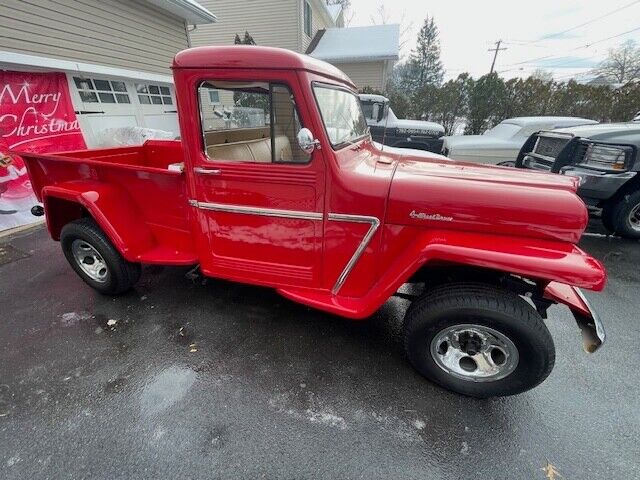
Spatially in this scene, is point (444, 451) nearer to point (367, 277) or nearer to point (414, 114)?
point (367, 277)

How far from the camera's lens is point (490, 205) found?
1840mm

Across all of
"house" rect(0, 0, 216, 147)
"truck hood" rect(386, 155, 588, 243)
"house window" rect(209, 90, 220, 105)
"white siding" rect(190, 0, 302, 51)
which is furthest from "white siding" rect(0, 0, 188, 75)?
"truck hood" rect(386, 155, 588, 243)

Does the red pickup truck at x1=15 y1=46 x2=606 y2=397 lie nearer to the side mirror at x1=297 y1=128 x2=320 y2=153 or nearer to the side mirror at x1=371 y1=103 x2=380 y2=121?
the side mirror at x1=297 y1=128 x2=320 y2=153

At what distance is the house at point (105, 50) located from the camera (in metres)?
4.94

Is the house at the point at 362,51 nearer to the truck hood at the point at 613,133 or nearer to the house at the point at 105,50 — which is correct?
the house at the point at 105,50

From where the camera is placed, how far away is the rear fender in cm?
261

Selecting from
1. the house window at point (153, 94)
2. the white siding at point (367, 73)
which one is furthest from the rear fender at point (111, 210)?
the white siding at point (367, 73)

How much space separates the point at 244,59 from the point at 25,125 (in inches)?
210

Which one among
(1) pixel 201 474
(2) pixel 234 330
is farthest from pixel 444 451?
(2) pixel 234 330

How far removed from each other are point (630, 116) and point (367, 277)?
508 inches

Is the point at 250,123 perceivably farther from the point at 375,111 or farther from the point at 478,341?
the point at 375,111

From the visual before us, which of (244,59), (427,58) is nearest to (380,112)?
(244,59)

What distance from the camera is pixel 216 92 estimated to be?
7.23 ft

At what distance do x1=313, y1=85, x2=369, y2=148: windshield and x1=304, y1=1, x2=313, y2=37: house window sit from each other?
45.2 feet
